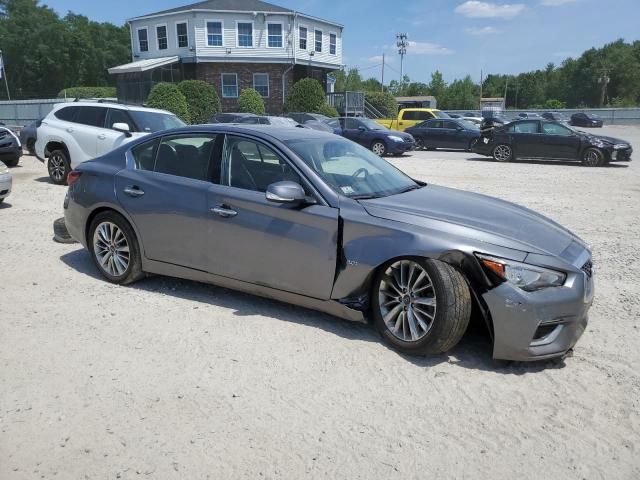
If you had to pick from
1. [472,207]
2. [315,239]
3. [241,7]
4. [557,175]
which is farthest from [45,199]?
[241,7]

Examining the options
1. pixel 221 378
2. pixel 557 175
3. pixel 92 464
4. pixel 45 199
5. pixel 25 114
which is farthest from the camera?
pixel 25 114

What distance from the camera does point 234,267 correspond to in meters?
4.50

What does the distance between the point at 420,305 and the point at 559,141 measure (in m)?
15.7

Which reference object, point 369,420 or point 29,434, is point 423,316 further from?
point 29,434

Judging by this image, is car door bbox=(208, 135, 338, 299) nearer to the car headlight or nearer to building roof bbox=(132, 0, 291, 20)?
the car headlight

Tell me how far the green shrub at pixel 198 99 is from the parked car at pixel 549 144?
19.4 m

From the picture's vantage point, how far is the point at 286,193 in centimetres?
405

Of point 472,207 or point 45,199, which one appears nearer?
point 472,207

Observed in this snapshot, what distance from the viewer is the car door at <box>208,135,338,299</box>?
407 centimetres

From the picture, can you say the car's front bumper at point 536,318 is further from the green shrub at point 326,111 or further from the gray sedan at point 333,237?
the green shrub at point 326,111

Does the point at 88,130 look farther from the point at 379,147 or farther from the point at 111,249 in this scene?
the point at 379,147

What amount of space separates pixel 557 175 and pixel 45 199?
12300 mm

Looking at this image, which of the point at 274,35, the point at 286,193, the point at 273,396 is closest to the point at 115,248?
the point at 286,193

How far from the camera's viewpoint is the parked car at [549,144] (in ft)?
54.6
